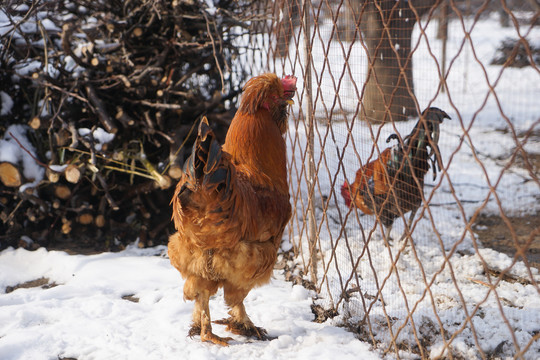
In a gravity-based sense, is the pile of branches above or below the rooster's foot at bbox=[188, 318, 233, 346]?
above

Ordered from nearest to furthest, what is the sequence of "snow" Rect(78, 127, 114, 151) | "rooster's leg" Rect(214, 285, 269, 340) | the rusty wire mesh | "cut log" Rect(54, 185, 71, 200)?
the rusty wire mesh, "rooster's leg" Rect(214, 285, 269, 340), "snow" Rect(78, 127, 114, 151), "cut log" Rect(54, 185, 71, 200)

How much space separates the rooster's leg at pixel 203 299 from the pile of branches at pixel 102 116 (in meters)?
1.71

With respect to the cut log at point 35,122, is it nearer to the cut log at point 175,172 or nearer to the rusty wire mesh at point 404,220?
the cut log at point 175,172

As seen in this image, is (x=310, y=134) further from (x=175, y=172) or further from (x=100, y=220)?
(x=100, y=220)

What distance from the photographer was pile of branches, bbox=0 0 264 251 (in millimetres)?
4391

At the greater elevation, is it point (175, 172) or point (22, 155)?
point (22, 155)

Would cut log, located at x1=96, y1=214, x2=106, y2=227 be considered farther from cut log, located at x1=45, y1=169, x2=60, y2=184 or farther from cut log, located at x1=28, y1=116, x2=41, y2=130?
cut log, located at x1=28, y1=116, x2=41, y2=130

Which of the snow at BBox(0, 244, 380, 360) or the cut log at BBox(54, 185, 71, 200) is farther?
the cut log at BBox(54, 185, 71, 200)

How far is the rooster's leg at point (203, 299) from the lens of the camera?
2.89m

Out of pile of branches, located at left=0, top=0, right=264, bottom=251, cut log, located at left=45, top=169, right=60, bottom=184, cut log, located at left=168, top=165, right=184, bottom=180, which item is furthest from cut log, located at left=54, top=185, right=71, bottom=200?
cut log, located at left=168, top=165, right=184, bottom=180

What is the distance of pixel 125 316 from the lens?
3.31 metres

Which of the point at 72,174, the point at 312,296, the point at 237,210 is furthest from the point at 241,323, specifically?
the point at 72,174

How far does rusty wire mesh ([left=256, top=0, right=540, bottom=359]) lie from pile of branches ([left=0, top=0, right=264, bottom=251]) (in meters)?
1.02

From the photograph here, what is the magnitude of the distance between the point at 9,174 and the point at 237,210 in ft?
9.28
